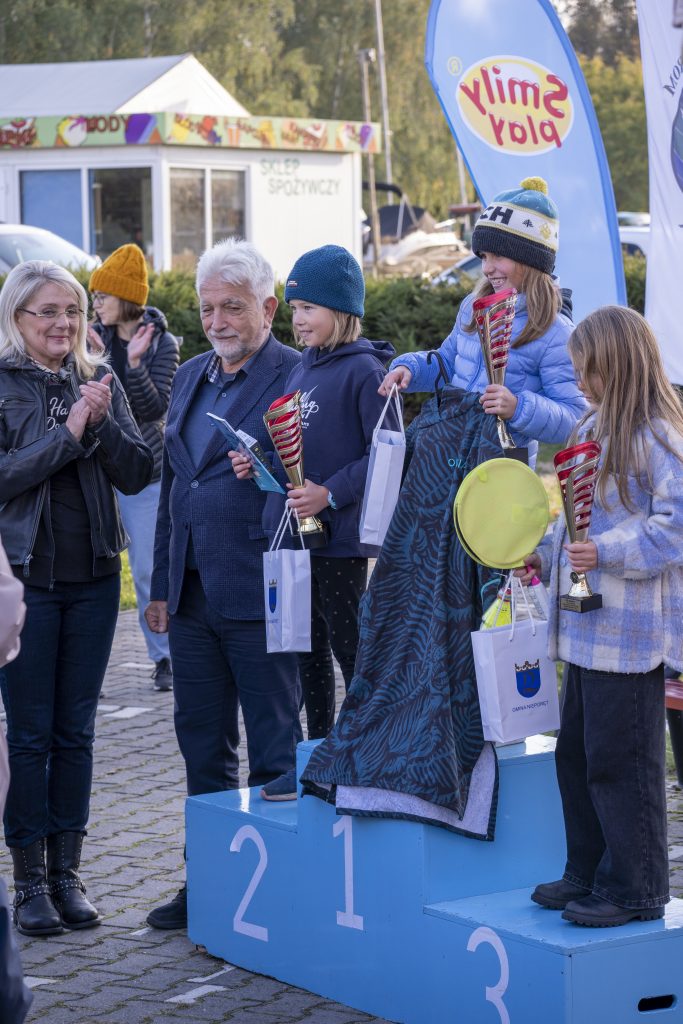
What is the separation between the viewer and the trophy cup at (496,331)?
378 centimetres

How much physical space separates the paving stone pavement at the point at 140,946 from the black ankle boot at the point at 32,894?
49 millimetres

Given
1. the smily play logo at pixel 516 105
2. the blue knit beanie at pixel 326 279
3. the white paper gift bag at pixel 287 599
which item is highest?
the smily play logo at pixel 516 105

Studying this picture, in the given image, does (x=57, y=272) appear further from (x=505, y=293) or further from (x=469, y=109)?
(x=469, y=109)

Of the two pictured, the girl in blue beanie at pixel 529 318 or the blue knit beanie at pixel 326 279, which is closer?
the girl in blue beanie at pixel 529 318

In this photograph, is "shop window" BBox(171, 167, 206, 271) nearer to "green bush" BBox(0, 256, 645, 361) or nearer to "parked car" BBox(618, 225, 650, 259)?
"parked car" BBox(618, 225, 650, 259)

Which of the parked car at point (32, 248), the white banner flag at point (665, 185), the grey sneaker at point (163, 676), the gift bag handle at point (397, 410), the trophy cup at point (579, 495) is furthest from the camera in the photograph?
the parked car at point (32, 248)

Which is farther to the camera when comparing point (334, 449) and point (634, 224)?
point (634, 224)

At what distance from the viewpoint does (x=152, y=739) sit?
23.3 ft

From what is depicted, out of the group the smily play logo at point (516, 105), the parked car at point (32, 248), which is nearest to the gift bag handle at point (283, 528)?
the smily play logo at point (516, 105)

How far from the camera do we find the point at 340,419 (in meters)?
4.77

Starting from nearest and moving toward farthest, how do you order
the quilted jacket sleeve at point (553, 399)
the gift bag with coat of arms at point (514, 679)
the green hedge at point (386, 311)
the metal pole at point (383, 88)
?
the gift bag with coat of arms at point (514, 679)
the quilted jacket sleeve at point (553, 399)
the green hedge at point (386, 311)
the metal pole at point (383, 88)

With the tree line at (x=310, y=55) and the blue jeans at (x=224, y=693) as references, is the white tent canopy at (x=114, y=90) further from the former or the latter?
the tree line at (x=310, y=55)

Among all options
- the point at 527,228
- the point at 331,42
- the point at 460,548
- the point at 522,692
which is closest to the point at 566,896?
the point at 522,692

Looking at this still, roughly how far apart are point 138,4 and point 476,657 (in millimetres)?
43472
